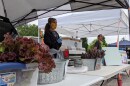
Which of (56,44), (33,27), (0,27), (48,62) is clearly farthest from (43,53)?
(33,27)

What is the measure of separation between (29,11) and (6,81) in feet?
16.6

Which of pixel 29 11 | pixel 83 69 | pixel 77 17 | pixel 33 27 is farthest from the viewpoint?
pixel 33 27

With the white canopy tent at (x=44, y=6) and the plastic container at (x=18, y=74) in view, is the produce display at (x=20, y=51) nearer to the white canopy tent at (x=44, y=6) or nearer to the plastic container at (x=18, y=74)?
the plastic container at (x=18, y=74)

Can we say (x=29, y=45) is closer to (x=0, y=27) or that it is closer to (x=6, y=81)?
(x=6, y=81)

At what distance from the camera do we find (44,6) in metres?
5.38

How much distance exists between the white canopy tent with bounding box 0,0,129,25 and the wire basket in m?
3.73

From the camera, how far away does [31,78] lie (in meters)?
0.88

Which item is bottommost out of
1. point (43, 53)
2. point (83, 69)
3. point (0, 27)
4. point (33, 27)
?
point (83, 69)

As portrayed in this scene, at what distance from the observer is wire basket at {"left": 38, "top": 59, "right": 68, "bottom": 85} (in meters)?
1.10

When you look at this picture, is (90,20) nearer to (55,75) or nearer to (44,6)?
(44,6)

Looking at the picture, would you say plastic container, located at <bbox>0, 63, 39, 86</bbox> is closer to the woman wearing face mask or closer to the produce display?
the produce display

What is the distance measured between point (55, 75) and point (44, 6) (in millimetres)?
4369

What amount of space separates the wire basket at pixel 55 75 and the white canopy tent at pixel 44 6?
373cm

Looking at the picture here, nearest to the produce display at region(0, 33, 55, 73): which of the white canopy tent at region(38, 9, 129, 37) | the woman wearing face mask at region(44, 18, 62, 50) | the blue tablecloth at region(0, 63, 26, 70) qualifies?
the blue tablecloth at region(0, 63, 26, 70)
